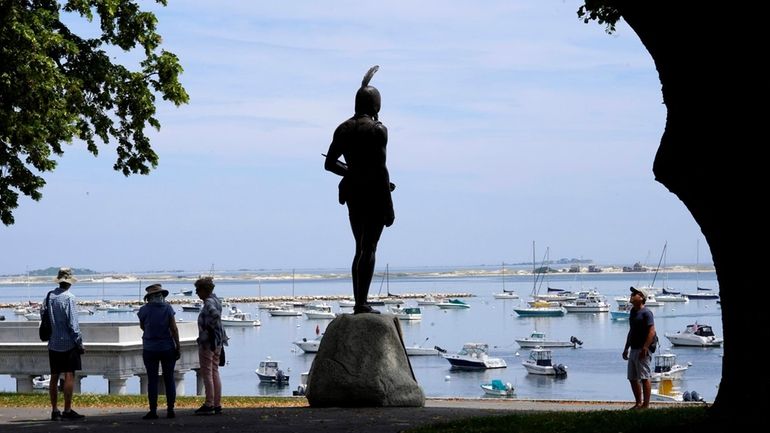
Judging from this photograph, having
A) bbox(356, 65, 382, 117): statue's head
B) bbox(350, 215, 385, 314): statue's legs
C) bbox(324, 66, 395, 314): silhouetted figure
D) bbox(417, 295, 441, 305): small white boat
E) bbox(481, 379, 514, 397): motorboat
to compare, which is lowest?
bbox(481, 379, 514, 397): motorboat

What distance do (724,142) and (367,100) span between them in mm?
6622

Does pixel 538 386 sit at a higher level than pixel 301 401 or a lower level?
lower

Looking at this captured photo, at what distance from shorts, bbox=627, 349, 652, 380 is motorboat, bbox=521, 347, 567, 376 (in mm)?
64984

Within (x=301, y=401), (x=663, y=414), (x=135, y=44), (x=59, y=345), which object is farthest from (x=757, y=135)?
(x=135, y=44)

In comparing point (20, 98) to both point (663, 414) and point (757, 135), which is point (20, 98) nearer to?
point (663, 414)

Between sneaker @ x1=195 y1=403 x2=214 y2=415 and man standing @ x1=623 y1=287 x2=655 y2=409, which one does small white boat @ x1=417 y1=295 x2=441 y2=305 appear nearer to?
man standing @ x1=623 y1=287 x2=655 y2=409

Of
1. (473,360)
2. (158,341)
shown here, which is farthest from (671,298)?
(158,341)

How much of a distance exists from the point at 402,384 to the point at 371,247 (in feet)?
5.63

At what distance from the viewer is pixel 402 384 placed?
14719 mm

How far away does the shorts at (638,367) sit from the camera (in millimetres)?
15742

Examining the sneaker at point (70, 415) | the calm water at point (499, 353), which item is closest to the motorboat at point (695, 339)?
the calm water at point (499, 353)

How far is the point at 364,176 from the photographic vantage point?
14875mm

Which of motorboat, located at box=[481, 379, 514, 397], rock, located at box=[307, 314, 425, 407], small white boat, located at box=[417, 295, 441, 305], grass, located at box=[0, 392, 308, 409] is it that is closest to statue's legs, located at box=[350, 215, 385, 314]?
rock, located at box=[307, 314, 425, 407]

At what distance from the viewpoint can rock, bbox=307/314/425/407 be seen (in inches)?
571
